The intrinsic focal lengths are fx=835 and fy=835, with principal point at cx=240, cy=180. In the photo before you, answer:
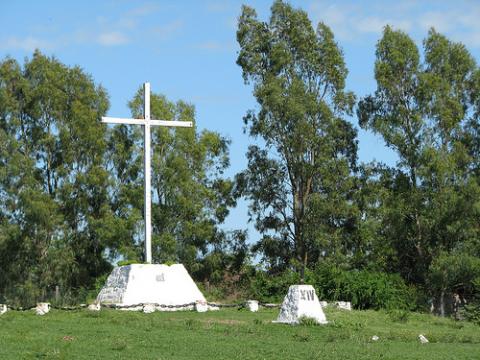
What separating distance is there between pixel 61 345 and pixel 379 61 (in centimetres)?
2442

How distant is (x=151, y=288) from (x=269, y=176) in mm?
13035

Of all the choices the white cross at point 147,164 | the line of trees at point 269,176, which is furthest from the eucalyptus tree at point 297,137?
the white cross at point 147,164

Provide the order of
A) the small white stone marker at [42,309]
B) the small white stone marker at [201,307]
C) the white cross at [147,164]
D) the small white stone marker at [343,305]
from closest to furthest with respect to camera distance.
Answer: the small white stone marker at [42,309], the small white stone marker at [201,307], the white cross at [147,164], the small white stone marker at [343,305]

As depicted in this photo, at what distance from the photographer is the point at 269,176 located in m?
36.8

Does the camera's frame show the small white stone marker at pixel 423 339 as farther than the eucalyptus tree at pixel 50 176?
No

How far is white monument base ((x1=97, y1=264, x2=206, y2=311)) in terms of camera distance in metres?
24.5

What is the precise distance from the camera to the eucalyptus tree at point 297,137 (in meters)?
35.3

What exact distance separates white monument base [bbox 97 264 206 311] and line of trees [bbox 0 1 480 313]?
8634 millimetres

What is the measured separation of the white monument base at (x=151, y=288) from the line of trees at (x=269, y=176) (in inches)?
340

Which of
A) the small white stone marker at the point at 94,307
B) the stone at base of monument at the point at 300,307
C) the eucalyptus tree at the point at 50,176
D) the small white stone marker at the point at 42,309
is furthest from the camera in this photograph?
the eucalyptus tree at the point at 50,176

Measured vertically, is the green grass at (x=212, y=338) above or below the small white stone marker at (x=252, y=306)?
below

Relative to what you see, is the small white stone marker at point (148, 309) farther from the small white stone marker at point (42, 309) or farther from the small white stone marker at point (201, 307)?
the small white stone marker at point (42, 309)

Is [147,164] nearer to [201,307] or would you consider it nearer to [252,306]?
[201,307]

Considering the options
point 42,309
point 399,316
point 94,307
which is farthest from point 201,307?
point 399,316
